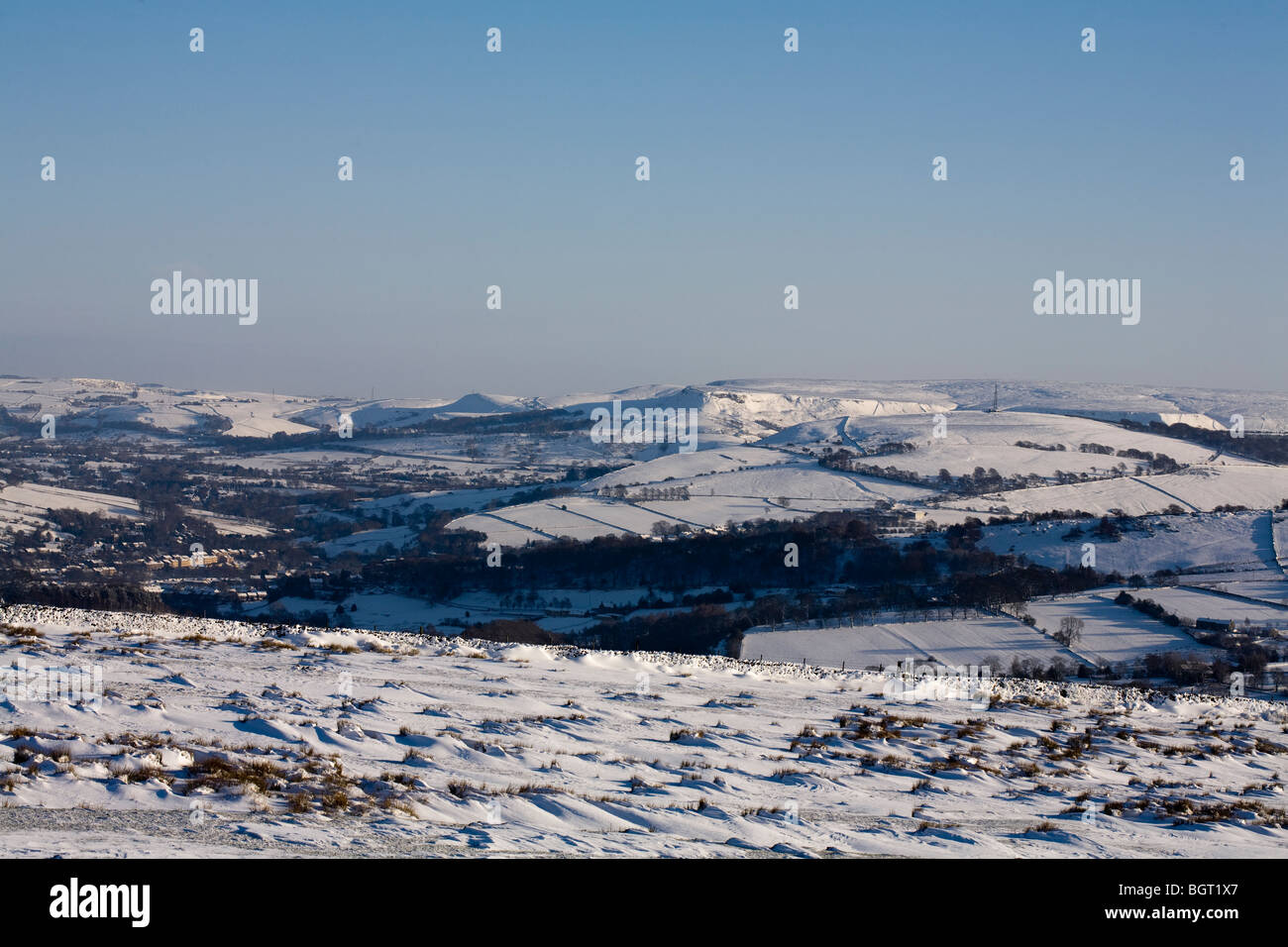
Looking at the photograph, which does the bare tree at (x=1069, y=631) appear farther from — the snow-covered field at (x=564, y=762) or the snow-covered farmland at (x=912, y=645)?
the snow-covered field at (x=564, y=762)

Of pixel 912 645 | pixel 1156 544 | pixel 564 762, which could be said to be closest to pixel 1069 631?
pixel 912 645

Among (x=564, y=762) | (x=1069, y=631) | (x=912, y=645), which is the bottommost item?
(x=912, y=645)

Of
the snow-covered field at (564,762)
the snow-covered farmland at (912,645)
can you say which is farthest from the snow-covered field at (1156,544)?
the snow-covered field at (564,762)

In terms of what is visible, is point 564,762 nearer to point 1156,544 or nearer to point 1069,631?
point 1069,631

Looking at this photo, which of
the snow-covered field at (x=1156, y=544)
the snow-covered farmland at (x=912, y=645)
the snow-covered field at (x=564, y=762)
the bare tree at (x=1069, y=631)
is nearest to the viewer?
the snow-covered field at (x=564, y=762)

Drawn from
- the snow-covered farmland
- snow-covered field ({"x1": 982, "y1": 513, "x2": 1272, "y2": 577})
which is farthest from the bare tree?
snow-covered field ({"x1": 982, "y1": 513, "x2": 1272, "y2": 577})

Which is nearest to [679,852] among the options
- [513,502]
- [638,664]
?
[638,664]

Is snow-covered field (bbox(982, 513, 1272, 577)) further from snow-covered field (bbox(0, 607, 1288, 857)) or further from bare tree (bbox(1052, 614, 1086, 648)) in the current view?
snow-covered field (bbox(0, 607, 1288, 857))

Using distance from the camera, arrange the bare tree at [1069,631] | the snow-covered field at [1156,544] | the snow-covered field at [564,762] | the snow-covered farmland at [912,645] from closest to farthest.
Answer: the snow-covered field at [564,762]
the snow-covered farmland at [912,645]
the bare tree at [1069,631]
the snow-covered field at [1156,544]
